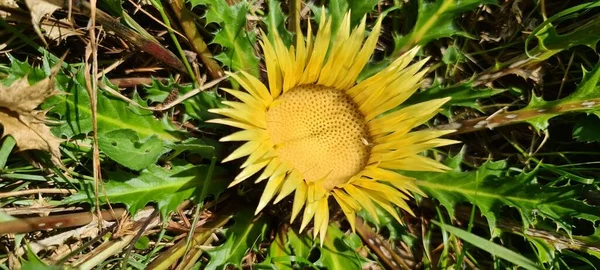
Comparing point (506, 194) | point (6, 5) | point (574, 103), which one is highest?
point (6, 5)

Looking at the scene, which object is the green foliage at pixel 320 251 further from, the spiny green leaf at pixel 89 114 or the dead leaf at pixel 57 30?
the dead leaf at pixel 57 30

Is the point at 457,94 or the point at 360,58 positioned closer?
the point at 360,58

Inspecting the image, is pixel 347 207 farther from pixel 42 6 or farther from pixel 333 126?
pixel 42 6

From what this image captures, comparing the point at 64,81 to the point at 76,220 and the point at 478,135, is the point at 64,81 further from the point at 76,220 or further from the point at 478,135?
the point at 478,135

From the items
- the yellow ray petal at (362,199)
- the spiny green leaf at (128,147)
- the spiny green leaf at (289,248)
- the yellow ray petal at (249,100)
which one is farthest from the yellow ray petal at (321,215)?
the spiny green leaf at (128,147)

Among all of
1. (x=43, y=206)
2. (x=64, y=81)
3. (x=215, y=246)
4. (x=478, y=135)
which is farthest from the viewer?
(x=478, y=135)

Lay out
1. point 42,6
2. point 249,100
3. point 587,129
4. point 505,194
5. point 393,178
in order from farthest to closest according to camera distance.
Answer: point 587,129 → point 505,194 → point 393,178 → point 249,100 → point 42,6

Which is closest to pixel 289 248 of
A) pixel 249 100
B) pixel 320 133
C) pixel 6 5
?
pixel 320 133

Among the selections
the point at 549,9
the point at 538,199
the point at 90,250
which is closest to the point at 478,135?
the point at 538,199
